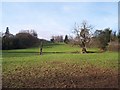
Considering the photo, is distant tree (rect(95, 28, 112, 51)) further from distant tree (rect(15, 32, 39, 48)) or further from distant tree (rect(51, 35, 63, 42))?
distant tree (rect(51, 35, 63, 42))

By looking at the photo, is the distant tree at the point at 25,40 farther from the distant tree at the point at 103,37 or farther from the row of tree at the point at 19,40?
the distant tree at the point at 103,37

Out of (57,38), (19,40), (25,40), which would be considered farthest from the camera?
(57,38)

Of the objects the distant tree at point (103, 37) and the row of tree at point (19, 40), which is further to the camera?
the distant tree at point (103, 37)

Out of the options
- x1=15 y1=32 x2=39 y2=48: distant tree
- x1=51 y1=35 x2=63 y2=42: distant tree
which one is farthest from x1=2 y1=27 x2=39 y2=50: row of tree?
x1=51 y1=35 x2=63 y2=42: distant tree

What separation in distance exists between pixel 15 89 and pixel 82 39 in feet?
137

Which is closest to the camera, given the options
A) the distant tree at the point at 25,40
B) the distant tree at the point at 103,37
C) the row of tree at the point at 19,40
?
the row of tree at the point at 19,40

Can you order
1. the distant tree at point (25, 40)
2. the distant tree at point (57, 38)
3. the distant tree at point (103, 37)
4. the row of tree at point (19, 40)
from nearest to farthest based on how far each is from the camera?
the row of tree at point (19, 40), the distant tree at point (25, 40), the distant tree at point (103, 37), the distant tree at point (57, 38)

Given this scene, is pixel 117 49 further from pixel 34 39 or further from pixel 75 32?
pixel 34 39

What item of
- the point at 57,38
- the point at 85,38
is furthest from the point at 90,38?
the point at 57,38

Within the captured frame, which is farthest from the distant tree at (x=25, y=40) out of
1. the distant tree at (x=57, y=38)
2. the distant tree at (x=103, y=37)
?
the distant tree at (x=57, y=38)

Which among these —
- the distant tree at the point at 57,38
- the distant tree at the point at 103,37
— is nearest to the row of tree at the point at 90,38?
the distant tree at the point at 103,37

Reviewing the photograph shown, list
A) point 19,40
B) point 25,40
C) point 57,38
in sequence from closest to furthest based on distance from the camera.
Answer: point 19,40 < point 25,40 < point 57,38

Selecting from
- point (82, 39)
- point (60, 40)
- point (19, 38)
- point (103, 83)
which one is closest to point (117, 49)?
point (82, 39)

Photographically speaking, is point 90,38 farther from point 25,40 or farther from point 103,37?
point 25,40
